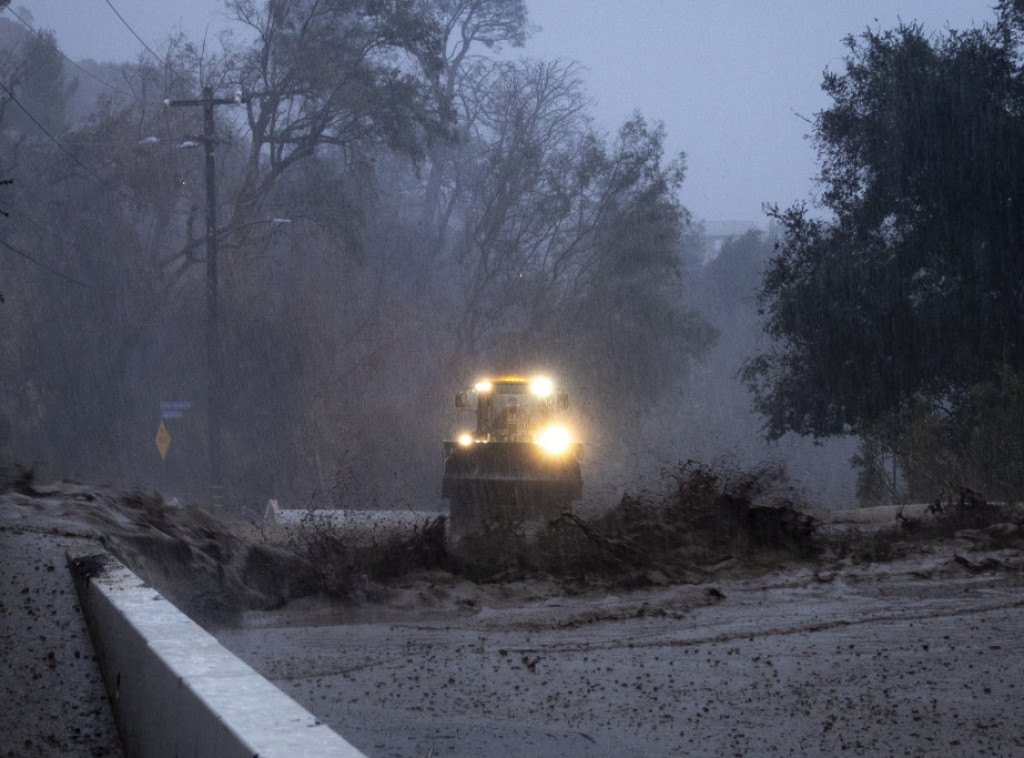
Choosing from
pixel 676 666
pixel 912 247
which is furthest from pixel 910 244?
pixel 676 666

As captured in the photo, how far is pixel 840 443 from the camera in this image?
71.3 m

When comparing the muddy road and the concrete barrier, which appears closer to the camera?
the concrete barrier

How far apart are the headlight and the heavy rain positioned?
8 centimetres

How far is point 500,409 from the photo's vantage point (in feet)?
76.8

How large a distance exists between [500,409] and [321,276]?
74.1ft

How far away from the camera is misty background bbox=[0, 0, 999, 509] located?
40312 millimetres

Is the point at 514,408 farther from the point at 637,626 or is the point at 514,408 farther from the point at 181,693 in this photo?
the point at 181,693

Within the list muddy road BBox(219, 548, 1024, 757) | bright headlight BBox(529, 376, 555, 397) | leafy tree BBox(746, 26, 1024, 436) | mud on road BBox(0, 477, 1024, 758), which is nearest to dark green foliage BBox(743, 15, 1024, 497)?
leafy tree BBox(746, 26, 1024, 436)

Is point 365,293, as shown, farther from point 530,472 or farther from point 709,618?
point 709,618

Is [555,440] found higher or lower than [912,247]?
lower

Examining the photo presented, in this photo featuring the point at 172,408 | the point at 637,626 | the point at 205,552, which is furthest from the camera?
the point at 172,408

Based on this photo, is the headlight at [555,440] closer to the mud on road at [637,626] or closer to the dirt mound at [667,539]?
the dirt mound at [667,539]

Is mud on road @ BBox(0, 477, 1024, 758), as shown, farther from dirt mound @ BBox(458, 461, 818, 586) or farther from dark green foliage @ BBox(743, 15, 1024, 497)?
dark green foliage @ BBox(743, 15, 1024, 497)

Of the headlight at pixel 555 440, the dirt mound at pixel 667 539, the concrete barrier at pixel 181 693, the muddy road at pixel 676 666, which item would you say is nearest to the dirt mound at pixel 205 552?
the muddy road at pixel 676 666
